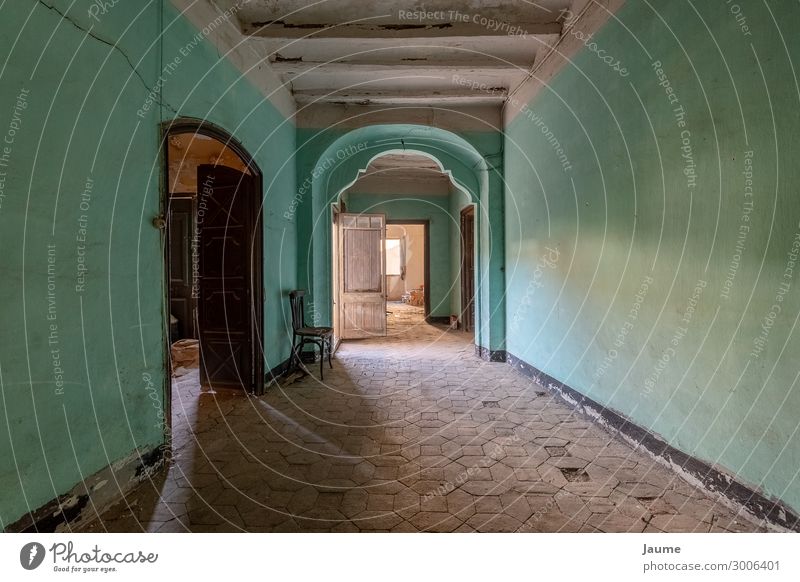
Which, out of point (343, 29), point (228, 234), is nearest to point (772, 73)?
point (343, 29)

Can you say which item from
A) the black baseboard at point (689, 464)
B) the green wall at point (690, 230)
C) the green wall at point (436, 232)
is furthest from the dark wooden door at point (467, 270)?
the black baseboard at point (689, 464)

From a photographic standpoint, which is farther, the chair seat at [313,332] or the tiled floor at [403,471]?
the chair seat at [313,332]

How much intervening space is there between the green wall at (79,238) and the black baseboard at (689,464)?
3083mm

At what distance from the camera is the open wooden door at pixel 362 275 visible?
674cm

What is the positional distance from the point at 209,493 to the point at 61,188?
1.67 metres

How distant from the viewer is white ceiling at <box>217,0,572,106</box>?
337 centimetres

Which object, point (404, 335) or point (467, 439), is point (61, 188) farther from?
point (404, 335)

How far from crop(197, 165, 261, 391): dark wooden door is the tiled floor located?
13.9 inches

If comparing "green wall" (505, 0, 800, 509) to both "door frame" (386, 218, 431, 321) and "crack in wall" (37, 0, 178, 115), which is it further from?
"door frame" (386, 218, 431, 321)

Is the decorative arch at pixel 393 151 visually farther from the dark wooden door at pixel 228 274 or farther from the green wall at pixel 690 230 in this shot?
the green wall at pixel 690 230

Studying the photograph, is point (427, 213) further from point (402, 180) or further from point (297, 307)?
point (297, 307)

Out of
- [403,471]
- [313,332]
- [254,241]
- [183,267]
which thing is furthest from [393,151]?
[403,471]

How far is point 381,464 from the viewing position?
2361 millimetres

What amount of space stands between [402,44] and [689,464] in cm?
406
